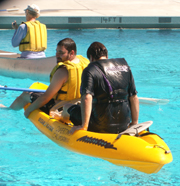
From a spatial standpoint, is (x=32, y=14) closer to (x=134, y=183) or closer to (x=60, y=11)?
(x=134, y=183)

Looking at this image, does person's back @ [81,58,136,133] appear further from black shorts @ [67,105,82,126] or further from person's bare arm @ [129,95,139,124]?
black shorts @ [67,105,82,126]

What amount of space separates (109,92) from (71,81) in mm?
738

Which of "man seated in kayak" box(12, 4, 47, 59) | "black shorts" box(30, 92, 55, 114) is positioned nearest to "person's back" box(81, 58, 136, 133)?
"black shorts" box(30, 92, 55, 114)

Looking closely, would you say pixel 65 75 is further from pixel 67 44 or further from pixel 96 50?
pixel 96 50

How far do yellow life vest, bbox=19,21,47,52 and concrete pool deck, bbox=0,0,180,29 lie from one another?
6.58 m

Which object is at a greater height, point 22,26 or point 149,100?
point 22,26

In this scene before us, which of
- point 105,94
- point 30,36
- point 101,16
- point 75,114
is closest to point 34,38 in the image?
point 30,36

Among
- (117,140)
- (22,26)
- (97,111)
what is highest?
(22,26)

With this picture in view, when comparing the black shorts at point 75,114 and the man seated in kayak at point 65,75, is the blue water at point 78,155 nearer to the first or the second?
the black shorts at point 75,114

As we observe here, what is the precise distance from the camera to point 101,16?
13.1 metres

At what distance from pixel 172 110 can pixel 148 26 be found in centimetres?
846

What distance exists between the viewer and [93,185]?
3332 mm

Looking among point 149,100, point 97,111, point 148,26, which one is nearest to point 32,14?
point 149,100

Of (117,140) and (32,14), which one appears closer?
(117,140)
